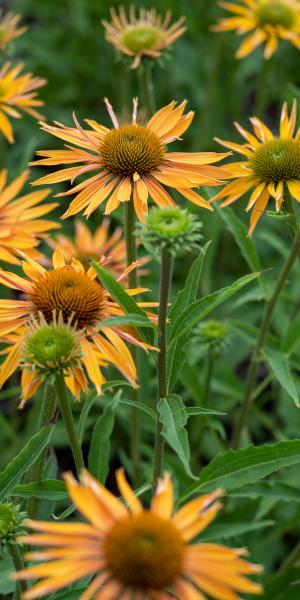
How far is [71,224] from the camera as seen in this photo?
3518mm

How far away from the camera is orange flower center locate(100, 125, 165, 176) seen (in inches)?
68.2

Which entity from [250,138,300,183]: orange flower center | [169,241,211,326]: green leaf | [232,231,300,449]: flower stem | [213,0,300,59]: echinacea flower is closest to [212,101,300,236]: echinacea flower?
[250,138,300,183]: orange flower center

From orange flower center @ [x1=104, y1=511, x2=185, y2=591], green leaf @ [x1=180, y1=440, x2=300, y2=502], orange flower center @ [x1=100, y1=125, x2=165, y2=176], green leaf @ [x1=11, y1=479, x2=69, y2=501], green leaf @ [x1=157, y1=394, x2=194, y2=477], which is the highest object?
orange flower center @ [x1=100, y1=125, x2=165, y2=176]

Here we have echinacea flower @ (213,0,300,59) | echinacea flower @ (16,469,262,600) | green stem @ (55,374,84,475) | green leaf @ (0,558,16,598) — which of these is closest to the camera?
echinacea flower @ (16,469,262,600)

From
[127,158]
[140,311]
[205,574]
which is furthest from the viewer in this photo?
[127,158]

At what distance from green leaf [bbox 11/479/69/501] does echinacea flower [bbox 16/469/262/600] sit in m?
0.43

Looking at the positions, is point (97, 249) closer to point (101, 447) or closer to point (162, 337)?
point (101, 447)

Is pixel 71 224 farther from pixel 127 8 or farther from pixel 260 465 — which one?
pixel 260 465

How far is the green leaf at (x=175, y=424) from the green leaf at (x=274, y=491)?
451 mm

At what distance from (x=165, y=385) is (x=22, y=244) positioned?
71cm

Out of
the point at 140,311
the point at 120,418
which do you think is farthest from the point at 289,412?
the point at 140,311

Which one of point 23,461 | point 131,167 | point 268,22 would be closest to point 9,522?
point 23,461

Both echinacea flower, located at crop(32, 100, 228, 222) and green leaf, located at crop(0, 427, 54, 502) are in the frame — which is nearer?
green leaf, located at crop(0, 427, 54, 502)

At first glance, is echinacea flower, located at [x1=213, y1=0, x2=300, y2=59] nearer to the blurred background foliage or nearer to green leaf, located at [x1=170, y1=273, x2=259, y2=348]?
the blurred background foliage
